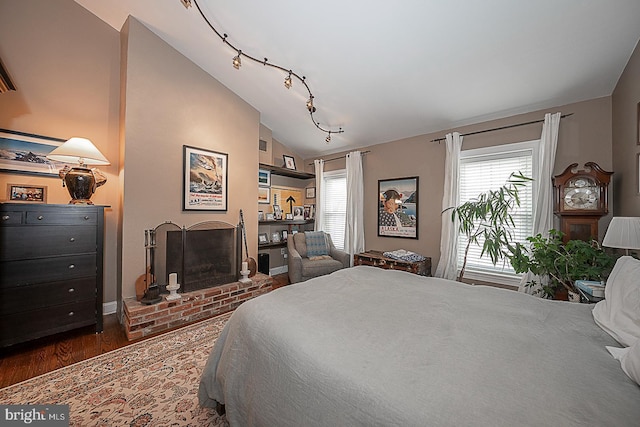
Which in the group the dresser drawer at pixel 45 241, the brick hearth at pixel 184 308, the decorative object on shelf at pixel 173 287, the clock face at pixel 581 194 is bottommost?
the brick hearth at pixel 184 308

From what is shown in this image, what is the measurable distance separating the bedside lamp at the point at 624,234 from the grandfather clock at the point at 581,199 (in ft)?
2.48

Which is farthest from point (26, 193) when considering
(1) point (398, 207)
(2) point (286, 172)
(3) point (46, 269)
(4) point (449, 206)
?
(4) point (449, 206)

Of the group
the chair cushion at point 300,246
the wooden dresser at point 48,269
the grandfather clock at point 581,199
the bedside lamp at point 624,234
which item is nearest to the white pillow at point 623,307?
the bedside lamp at point 624,234

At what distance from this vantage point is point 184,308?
2797 mm

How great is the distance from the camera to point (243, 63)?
3.10m

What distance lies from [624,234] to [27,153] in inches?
203

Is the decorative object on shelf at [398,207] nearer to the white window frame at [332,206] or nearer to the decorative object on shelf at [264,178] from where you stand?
the white window frame at [332,206]

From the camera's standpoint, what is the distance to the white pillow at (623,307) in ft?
3.38

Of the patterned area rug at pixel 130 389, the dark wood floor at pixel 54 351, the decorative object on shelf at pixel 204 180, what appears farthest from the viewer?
the decorative object on shelf at pixel 204 180

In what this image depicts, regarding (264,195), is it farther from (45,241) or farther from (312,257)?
(45,241)

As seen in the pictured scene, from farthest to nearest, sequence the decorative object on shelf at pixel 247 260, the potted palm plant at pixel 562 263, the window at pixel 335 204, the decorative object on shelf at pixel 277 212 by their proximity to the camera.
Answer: the window at pixel 335 204 < the decorative object on shelf at pixel 277 212 < the decorative object on shelf at pixel 247 260 < the potted palm plant at pixel 562 263

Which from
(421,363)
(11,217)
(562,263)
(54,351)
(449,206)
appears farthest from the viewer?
(449,206)

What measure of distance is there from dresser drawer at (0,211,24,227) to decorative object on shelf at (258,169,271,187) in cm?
290

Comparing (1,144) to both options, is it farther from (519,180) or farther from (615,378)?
(519,180)
